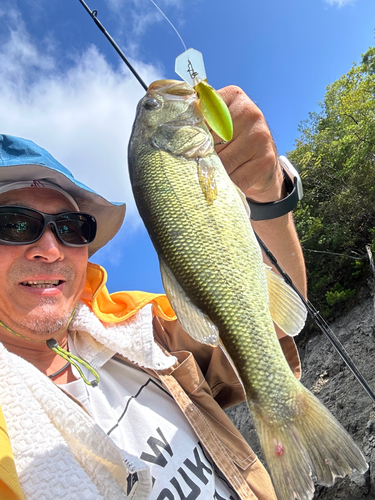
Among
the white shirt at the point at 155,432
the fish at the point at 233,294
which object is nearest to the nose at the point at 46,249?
the white shirt at the point at 155,432

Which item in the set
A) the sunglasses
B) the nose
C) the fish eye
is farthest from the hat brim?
the fish eye

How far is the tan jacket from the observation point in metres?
1.79

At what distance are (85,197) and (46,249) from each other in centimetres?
50

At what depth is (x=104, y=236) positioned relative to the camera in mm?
2592

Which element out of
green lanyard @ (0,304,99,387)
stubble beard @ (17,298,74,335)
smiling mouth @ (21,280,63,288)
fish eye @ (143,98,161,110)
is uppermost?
fish eye @ (143,98,161,110)

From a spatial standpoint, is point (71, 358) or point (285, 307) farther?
point (71, 358)

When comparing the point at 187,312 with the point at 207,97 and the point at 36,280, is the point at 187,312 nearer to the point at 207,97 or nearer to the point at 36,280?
the point at 207,97

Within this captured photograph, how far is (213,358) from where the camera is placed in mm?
2125

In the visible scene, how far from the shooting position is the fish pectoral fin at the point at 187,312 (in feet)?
3.67

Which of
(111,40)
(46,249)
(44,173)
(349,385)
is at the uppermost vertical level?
(111,40)

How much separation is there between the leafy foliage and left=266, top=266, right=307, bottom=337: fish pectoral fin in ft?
52.0

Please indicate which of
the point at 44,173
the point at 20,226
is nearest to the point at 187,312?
the point at 20,226

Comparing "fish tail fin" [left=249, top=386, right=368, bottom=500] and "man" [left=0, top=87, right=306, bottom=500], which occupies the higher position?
"man" [left=0, top=87, right=306, bottom=500]

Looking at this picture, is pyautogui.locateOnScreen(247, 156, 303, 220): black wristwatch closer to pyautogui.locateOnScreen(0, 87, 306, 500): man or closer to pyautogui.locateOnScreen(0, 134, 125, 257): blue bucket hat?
pyautogui.locateOnScreen(0, 87, 306, 500): man
